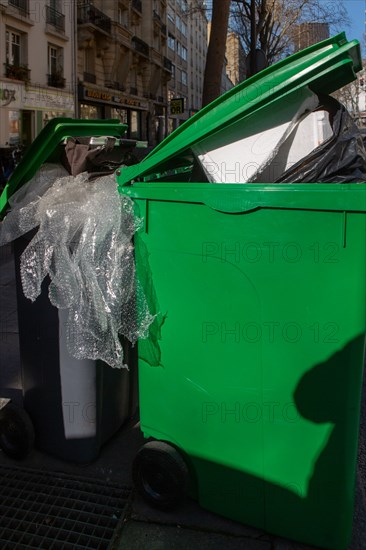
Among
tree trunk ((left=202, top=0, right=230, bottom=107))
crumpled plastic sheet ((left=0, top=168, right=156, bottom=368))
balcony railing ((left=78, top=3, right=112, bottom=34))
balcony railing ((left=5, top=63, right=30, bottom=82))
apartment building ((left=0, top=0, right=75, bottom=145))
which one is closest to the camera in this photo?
crumpled plastic sheet ((left=0, top=168, right=156, bottom=368))

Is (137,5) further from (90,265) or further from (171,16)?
(90,265)

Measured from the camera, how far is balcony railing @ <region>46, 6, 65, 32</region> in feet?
79.1

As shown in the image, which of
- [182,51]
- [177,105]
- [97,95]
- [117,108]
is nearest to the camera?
[177,105]

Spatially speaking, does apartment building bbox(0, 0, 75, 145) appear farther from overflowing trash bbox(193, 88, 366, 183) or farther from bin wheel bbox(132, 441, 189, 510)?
bin wheel bbox(132, 441, 189, 510)

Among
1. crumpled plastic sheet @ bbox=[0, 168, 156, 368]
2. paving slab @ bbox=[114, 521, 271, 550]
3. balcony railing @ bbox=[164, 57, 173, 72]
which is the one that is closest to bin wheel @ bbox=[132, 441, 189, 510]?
paving slab @ bbox=[114, 521, 271, 550]

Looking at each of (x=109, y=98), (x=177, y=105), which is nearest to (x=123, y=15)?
(x=109, y=98)

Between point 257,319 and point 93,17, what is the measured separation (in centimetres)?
3139

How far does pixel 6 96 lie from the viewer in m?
21.0

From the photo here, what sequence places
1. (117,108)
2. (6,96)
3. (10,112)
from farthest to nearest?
(117,108), (10,112), (6,96)

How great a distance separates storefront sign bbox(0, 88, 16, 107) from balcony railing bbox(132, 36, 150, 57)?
17.7 m

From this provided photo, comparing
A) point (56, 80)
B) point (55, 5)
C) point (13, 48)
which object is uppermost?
point (55, 5)

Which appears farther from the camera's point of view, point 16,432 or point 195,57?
point 195,57

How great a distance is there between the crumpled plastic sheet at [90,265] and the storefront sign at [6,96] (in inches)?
831

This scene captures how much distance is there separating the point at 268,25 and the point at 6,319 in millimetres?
24473
